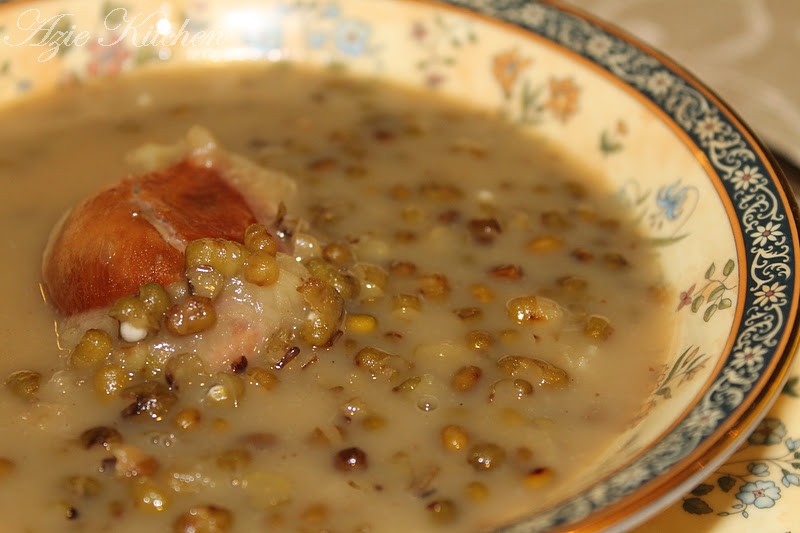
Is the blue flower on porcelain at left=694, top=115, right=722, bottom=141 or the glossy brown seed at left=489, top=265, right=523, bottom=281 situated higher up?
the blue flower on porcelain at left=694, top=115, right=722, bottom=141

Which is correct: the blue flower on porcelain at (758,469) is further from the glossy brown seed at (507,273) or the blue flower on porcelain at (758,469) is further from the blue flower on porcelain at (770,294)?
the glossy brown seed at (507,273)

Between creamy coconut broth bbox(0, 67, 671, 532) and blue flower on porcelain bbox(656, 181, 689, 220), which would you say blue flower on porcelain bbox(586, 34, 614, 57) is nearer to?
creamy coconut broth bbox(0, 67, 671, 532)

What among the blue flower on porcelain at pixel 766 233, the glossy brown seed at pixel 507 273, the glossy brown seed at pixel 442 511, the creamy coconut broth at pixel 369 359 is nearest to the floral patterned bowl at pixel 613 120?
the blue flower on porcelain at pixel 766 233

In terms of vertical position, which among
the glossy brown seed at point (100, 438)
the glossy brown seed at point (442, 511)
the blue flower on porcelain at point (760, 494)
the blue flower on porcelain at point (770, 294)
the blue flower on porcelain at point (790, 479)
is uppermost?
the blue flower on porcelain at point (770, 294)

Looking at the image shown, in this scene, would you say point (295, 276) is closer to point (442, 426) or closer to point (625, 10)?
point (442, 426)

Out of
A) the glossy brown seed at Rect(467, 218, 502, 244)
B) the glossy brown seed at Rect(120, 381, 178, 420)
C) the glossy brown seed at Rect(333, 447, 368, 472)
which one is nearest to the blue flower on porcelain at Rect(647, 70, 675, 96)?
the glossy brown seed at Rect(467, 218, 502, 244)

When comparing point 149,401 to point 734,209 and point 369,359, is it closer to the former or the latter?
point 369,359

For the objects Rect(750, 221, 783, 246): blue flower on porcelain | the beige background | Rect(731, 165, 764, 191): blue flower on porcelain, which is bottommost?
Rect(750, 221, 783, 246): blue flower on porcelain
